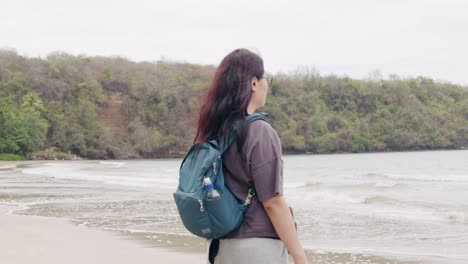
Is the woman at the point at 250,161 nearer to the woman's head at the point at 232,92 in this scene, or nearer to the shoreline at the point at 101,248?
the woman's head at the point at 232,92

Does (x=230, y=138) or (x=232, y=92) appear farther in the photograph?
(x=232, y=92)


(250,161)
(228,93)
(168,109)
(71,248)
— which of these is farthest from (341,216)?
(168,109)

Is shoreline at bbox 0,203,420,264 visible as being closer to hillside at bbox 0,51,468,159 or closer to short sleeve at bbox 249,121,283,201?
short sleeve at bbox 249,121,283,201

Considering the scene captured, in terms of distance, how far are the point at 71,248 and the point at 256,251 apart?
536 cm

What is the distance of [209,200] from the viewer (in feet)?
6.68

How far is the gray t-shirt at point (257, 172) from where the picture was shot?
206 centimetres

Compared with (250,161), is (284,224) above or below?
below

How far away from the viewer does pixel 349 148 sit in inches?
3354

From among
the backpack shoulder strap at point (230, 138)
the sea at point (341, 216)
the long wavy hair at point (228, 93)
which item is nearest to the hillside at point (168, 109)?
the sea at point (341, 216)

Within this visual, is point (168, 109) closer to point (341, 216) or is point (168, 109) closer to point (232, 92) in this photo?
point (341, 216)

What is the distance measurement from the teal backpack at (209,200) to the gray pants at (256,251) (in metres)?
0.07

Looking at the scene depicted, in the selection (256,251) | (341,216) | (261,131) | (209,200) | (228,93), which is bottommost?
(341,216)

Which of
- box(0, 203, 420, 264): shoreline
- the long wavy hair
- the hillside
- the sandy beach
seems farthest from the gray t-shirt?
the hillside

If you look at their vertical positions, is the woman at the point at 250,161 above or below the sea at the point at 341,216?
above
